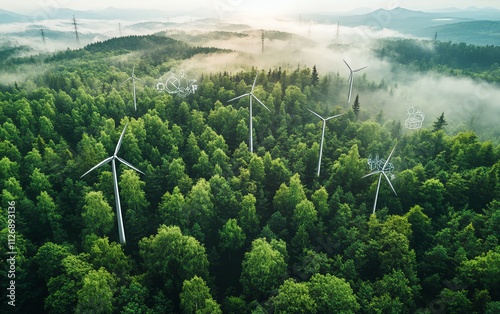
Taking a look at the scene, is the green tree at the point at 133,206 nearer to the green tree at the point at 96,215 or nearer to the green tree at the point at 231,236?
the green tree at the point at 96,215

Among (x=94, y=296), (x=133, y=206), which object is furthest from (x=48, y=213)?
(x=94, y=296)

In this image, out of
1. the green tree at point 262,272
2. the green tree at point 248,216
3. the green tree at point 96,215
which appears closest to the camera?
the green tree at point 262,272

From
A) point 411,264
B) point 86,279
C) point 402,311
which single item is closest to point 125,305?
point 86,279

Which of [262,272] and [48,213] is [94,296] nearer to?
[262,272]

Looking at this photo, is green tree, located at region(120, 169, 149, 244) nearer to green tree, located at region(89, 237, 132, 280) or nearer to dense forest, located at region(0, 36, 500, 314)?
dense forest, located at region(0, 36, 500, 314)

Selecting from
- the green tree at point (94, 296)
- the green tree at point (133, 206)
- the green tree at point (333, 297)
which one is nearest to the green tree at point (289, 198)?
the green tree at point (333, 297)

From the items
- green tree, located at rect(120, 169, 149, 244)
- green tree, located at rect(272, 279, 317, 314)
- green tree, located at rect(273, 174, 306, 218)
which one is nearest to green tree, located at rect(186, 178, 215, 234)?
green tree, located at rect(120, 169, 149, 244)

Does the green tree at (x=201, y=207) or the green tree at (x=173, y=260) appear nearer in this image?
the green tree at (x=173, y=260)

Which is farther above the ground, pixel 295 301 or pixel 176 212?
pixel 176 212

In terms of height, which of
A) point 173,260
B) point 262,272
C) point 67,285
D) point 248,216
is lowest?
point 173,260
